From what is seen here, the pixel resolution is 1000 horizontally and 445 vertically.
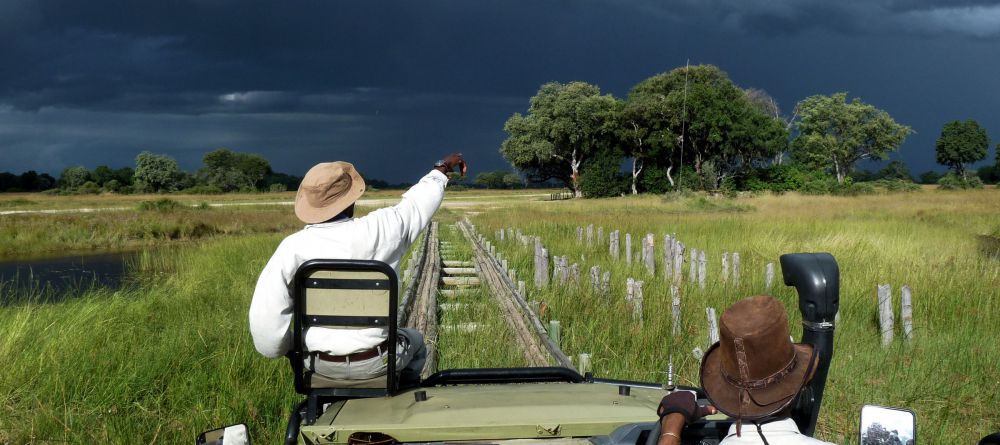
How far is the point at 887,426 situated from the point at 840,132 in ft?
216

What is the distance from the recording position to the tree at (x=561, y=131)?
5422 cm

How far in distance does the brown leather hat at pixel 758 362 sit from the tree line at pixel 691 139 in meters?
42.5

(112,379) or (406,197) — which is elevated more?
(406,197)

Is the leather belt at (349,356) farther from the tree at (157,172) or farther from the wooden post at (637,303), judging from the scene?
the tree at (157,172)

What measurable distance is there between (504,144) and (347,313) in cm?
5838

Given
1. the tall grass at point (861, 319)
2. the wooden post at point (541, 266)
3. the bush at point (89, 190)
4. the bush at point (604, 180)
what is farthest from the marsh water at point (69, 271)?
the bush at point (89, 190)

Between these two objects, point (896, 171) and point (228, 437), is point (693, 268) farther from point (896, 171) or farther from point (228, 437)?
point (896, 171)

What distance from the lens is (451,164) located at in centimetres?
316

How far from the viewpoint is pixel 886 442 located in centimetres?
167

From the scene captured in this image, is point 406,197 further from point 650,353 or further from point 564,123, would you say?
point 564,123

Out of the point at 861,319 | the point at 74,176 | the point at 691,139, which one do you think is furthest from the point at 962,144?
the point at 74,176

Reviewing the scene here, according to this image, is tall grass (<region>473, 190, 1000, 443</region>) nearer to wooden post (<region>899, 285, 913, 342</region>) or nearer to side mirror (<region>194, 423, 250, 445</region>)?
wooden post (<region>899, 285, 913, 342</region>)

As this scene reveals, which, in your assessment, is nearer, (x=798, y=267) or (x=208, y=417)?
(x=798, y=267)

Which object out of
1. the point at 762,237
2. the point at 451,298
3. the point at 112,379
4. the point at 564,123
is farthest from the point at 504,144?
the point at 112,379
